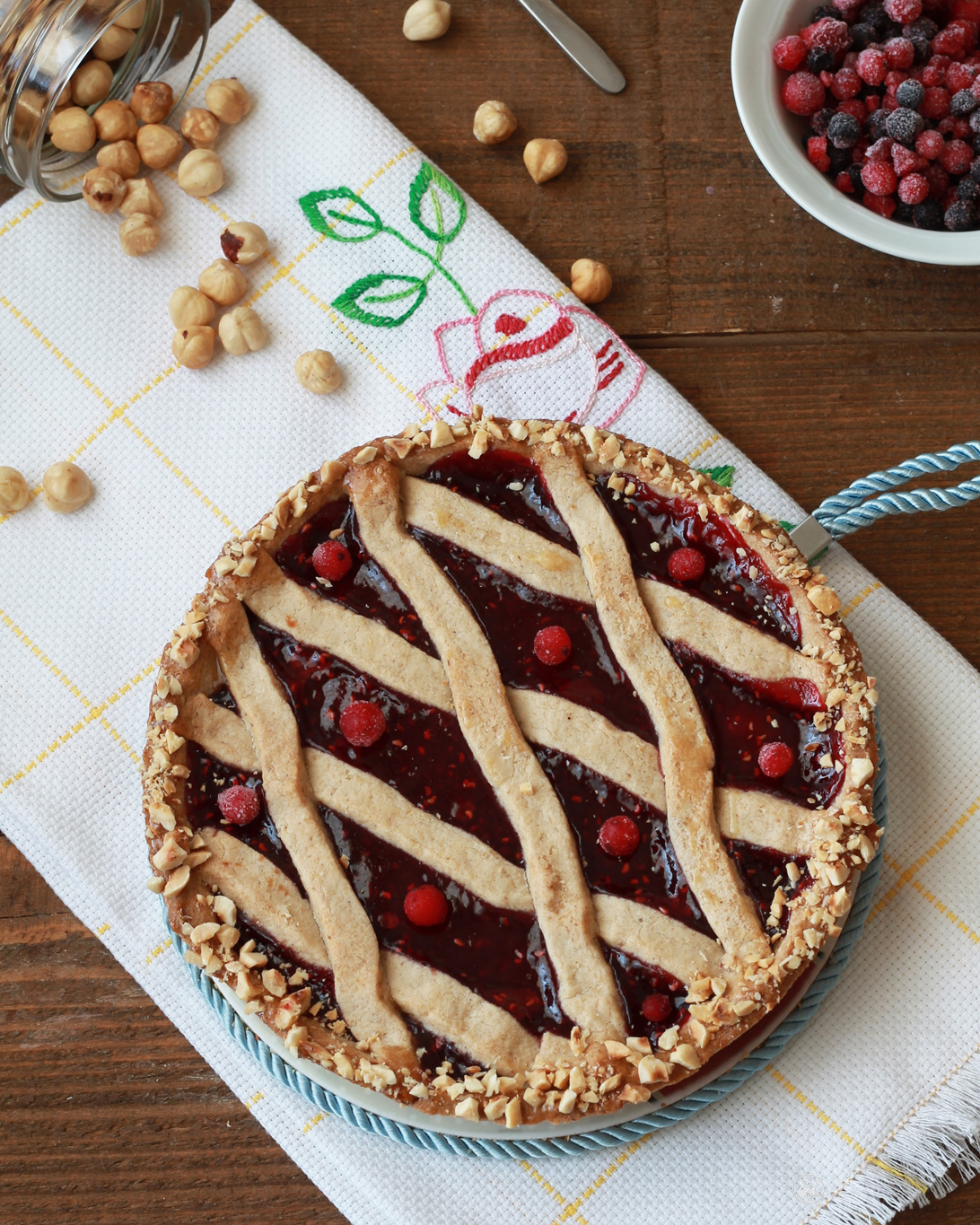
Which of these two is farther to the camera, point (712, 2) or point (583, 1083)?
point (712, 2)

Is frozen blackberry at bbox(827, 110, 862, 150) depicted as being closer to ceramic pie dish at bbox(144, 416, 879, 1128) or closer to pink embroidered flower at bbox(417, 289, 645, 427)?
pink embroidered flower at bbox(417, 289, 645, 427)

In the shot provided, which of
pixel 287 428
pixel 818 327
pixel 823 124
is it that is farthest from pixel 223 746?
pixel 823 124

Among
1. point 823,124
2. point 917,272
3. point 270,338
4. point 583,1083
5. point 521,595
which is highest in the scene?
point 270,338

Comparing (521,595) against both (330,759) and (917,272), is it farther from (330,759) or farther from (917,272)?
(917,272)

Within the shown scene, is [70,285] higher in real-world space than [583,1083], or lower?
higher

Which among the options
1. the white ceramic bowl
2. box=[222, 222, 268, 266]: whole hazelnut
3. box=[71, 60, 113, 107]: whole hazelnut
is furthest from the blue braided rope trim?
box=[71, 60, 113, 107]: whole hazelnut
